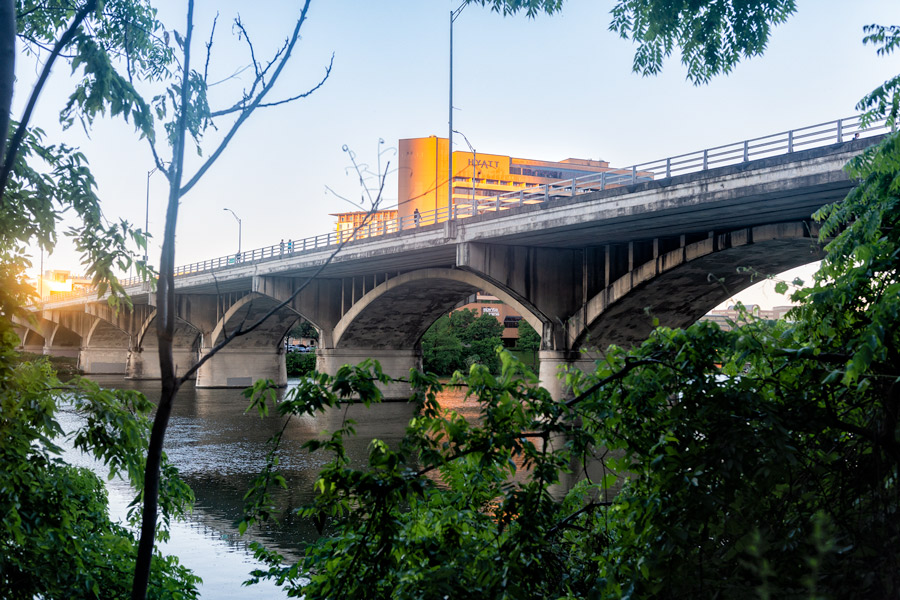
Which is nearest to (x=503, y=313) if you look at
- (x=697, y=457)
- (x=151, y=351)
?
(x=151, y=351)

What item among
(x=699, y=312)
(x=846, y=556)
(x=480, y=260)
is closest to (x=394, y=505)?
(x=846, y=556)

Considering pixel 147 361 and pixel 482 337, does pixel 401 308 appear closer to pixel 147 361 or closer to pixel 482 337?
pixel 482 337

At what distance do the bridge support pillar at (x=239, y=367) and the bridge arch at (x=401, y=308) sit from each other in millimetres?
13009

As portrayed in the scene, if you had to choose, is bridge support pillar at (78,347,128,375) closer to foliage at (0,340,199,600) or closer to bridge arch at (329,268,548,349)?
bridge arch at (329,268,548,349)

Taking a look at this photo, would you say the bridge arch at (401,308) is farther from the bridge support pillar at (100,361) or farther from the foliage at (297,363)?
the bridge support pillar at (100,361)

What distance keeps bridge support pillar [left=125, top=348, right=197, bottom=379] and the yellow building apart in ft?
98.2

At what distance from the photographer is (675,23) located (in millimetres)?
6859

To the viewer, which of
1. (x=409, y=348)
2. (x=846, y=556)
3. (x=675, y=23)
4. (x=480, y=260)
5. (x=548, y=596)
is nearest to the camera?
(x=846, y=556)

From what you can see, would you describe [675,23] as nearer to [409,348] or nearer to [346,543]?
[346,543]

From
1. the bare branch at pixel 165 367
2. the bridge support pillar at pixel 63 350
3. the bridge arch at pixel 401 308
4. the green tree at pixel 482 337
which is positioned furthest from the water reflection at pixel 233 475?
the bridge support pillar at pixel 63 350

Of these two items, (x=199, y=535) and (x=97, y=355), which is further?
(x=97, y=355)

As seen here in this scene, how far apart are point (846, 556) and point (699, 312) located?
102 ft

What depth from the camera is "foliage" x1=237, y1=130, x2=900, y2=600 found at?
145 inches

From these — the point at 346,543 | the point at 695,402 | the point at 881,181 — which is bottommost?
the point at 346,543
